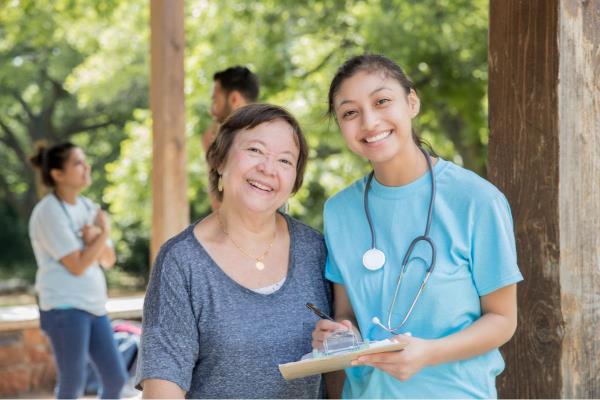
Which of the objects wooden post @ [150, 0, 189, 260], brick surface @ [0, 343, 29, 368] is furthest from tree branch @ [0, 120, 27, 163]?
wooden post @ [150, 0, 189, 260]

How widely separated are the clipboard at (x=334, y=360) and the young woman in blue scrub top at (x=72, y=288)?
2.85m

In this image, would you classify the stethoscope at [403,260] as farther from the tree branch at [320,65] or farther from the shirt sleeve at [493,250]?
the tree branch at [320,65]

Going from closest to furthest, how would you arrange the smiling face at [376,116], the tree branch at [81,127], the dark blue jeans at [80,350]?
the smiling face at [376,116]
the dark blue jeans at [80,350]
the tree branch at [81,127]

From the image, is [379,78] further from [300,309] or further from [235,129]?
[300,309]

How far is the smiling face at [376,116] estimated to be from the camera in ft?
6.18

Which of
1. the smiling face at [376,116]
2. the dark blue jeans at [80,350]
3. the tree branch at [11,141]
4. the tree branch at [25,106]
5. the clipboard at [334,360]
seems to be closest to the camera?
the clipboard at [334,360]

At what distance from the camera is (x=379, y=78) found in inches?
75.4

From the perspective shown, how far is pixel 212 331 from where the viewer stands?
1.98 m

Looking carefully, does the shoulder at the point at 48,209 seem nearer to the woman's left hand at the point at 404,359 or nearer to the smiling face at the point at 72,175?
the smiling face at the point at 72,175

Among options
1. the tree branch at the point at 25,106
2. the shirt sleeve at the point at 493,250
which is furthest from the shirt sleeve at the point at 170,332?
the tree branch at the point at 25,106

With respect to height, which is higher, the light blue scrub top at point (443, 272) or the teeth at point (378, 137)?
the teeth at point (378, 137)

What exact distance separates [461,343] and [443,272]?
154 millimetres

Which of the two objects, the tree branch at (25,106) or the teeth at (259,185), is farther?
the tree branch at (25,106)

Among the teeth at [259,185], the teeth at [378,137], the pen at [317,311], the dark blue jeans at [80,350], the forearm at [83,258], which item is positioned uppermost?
the teeth at [378,137]
